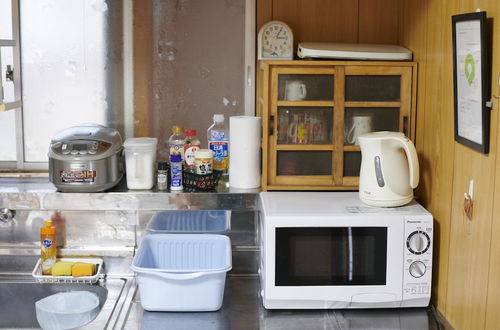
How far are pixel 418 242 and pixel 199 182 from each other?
800 millimetres

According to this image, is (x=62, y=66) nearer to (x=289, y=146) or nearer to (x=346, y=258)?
(x=289, y=146)

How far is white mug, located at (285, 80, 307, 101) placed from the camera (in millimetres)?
2408

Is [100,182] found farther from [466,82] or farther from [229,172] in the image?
[466,82]

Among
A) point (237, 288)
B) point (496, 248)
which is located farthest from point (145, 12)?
point (496, 248)

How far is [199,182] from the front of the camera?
8.36ft

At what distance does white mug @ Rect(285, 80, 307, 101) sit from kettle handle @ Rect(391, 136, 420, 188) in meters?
0.38

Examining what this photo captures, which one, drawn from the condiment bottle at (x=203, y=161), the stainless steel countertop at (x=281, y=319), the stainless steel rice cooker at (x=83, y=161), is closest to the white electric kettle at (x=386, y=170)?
the stainless steel countertop at (x=281, y=319)

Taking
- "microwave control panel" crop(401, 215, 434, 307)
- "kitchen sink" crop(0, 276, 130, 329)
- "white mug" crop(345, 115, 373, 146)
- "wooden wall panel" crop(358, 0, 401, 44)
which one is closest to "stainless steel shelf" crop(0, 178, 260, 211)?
"kitchen sink" crop(0, 276, 130, 329)

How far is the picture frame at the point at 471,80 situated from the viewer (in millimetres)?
1778

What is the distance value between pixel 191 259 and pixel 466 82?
1.17 meters

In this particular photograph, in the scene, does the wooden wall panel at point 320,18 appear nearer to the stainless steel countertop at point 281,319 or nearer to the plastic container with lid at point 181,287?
the plastic container with lid at point 181,287

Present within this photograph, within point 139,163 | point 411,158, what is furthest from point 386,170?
point 139,163

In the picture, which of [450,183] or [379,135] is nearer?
[450,183]

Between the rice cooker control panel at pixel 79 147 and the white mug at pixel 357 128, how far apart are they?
32.6 inches
